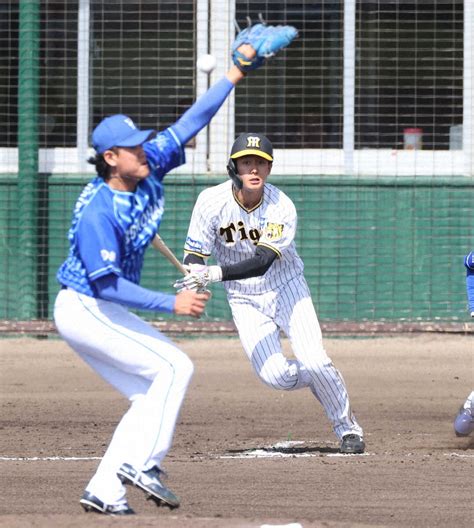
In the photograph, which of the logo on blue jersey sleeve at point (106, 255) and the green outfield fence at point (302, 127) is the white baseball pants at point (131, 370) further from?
the green outfield fence at point (302, 127)

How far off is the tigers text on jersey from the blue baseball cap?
1.94m

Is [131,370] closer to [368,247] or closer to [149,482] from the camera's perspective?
[149,482]

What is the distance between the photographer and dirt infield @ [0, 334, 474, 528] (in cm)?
602

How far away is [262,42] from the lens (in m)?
5.88

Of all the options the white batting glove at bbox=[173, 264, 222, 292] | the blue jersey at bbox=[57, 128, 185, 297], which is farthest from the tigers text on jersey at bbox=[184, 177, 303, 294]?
the blue jersey at bbox=[57, 128, 185, 297]

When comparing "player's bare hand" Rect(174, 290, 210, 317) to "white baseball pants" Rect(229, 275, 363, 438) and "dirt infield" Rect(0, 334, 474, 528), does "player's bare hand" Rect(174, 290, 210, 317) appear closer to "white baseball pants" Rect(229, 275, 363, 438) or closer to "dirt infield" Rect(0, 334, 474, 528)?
"dirt infield" Rect(0, 334, 474, 528)

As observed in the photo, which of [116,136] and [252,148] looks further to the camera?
[252,148]

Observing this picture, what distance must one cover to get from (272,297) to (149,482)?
8.10 feet

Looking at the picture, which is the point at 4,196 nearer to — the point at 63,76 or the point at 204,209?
the point at 63,76

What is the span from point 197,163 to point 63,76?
64.5 inches

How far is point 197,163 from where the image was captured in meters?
12.9

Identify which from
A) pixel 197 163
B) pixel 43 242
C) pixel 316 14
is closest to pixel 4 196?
pixel 43 242

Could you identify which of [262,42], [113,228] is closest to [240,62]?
[262,42]

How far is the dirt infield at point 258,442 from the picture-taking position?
19.7ft
